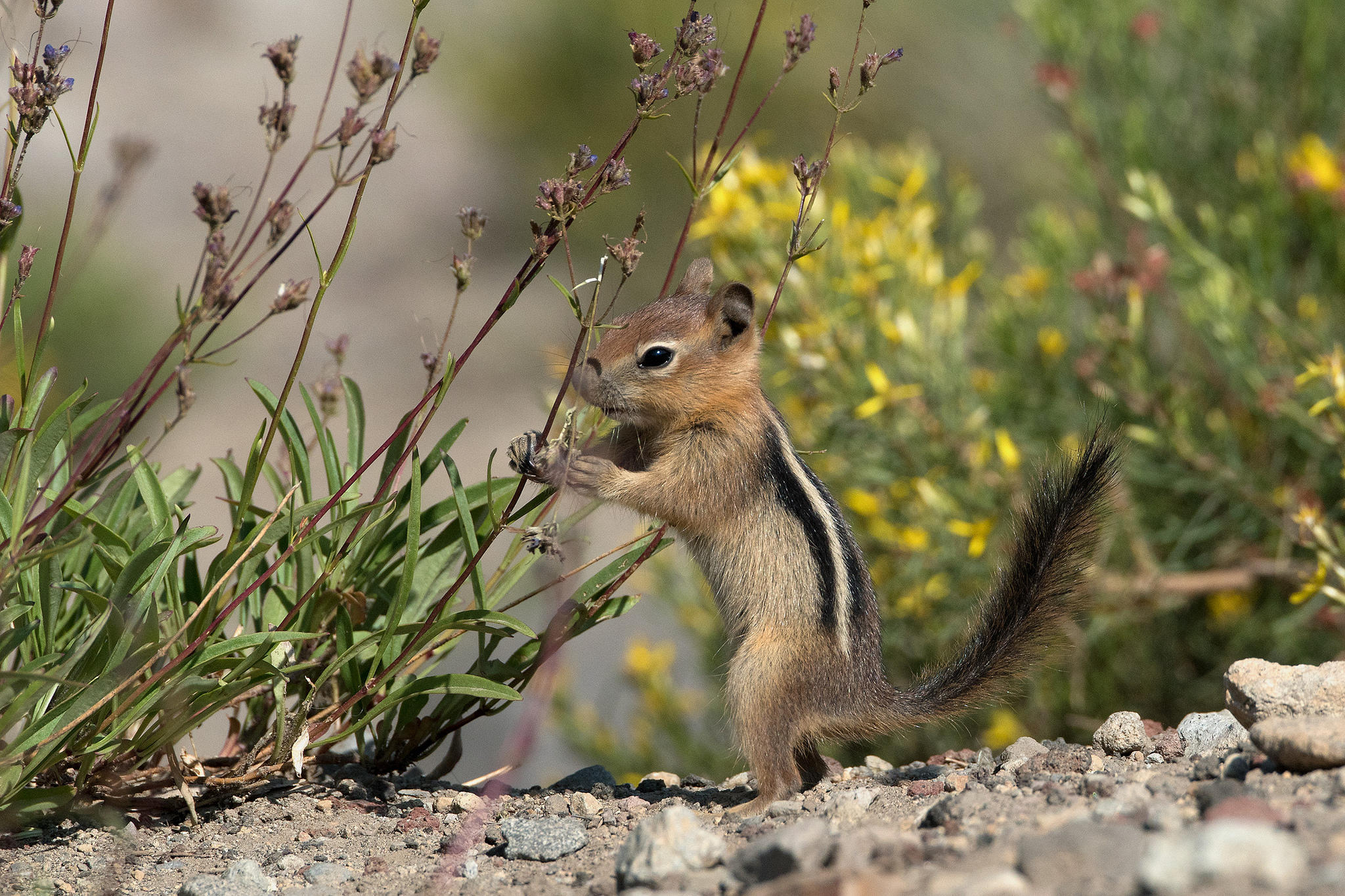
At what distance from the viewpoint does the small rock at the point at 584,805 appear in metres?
3.20

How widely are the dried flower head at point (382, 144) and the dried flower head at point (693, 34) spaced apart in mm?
711

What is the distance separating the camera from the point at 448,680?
3.18 meters

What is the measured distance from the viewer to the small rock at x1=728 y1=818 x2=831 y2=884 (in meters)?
2.09

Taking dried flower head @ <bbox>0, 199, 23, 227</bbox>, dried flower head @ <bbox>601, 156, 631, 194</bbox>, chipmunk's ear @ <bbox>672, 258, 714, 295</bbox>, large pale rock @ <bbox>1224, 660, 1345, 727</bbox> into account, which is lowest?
large pale rock @ <bbox>1224, 660, 1345, 727</bbox>

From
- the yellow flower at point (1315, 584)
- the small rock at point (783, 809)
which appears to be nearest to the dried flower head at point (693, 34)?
the small rock at point (783, 809)

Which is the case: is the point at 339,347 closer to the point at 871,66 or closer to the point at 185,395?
the point at 185,395

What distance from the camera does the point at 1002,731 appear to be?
514 centimetres

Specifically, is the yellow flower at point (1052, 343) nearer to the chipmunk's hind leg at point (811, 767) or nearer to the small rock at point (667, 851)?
the chipmunk's hind leg at point (811, 767)

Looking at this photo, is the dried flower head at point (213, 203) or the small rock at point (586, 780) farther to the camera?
the small rock at point (586, 780)

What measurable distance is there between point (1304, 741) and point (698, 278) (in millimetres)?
2640

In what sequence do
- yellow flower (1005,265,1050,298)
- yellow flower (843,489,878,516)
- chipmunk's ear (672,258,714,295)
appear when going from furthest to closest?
yellow flower (1005,265,1050,298)
yellow flower (843,489,878,516)
chipmunk's ear (672,258,714,295)

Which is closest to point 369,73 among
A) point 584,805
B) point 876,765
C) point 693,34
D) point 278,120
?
point 278,120

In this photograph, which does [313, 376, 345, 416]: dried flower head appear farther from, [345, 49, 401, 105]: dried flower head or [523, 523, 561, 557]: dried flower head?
[345, 49, 401, 105]: dried flower head

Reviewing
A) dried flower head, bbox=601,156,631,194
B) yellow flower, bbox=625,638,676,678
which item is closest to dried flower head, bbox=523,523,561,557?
dried flower head, bbox=601,156,631,194
